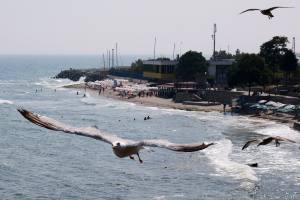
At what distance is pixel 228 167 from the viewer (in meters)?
44.9

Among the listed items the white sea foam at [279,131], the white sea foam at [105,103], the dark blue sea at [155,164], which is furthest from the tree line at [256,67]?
the white sea foam at [279,131]

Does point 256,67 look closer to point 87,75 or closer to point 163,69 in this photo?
point 163,69

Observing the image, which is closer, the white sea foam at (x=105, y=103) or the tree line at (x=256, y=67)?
the tree line at (x=256, y=67)

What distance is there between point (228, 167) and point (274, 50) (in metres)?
53.3

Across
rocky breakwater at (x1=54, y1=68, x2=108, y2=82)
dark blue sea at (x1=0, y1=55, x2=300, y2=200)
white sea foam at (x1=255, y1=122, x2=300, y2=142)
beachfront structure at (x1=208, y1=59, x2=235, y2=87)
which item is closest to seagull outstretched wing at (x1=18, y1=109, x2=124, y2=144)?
dark blue sea at (x1=0, y1=55, x2=300, y2=200)

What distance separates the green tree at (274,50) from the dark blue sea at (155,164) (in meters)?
19.8

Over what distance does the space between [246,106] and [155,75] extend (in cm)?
4539

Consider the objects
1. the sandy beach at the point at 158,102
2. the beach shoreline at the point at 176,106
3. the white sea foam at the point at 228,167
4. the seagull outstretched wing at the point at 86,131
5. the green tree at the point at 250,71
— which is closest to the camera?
the seagull outstretched wing at the point at 86,131

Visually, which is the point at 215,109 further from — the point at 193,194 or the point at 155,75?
the point at 193,194

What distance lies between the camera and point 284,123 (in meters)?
69.1

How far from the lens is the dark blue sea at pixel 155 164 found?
3850 cm

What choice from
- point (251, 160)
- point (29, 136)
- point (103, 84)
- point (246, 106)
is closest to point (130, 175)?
point (251, 160)

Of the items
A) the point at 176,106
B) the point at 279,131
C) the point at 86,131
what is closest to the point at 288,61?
the point at 176,106

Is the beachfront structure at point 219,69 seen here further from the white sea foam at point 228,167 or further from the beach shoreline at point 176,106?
the white sea foam at point 228,167
